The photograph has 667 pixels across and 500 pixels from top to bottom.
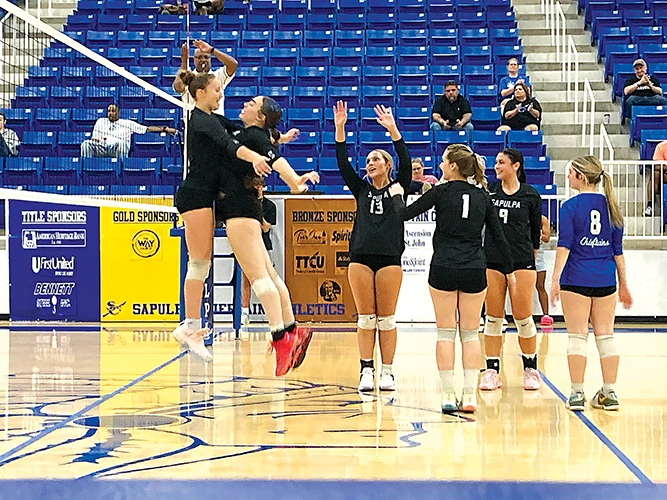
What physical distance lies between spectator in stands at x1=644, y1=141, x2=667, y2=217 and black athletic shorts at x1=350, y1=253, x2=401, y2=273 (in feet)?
23.9

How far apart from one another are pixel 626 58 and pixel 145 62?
7.92 metres

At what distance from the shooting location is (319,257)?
12.5 metres

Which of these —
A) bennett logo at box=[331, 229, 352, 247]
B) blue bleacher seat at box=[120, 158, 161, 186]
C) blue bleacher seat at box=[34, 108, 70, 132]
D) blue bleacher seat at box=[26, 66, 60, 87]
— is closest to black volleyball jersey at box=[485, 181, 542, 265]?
bennett logo at box=[331, 229, 352, 247]

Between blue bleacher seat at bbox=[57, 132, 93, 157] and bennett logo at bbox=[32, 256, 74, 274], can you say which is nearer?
bennett logo at bbox=[32, 256, 74, 274]

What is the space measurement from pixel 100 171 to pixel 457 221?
24.8ft

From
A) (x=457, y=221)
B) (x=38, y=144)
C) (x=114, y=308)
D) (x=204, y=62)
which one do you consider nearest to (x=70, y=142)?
(x=38, y=144)

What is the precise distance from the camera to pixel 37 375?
748cm

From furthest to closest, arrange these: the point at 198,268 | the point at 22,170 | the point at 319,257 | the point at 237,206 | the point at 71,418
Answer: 1. the point at 319,257
2. the point at 22,170
3. the point at 198,268
4. the point at 237,206
5. the point at 71,418

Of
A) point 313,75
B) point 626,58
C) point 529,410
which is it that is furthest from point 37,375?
point 626,58

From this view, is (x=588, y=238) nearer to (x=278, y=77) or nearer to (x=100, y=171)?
(x=100, y=171)

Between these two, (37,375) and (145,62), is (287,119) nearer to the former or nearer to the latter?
(145,62)

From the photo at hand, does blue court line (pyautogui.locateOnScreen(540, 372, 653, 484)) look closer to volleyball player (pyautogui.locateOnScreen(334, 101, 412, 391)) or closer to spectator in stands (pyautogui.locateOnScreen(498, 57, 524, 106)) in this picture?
volleyball player (pyautogui.locateOnScreen(334, 101, 412, 391))

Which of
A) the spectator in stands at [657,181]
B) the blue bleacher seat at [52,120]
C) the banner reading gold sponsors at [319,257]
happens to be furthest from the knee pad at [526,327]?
the blue bleacher seat at [52,120]

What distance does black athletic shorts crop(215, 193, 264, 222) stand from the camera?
20.1 ft
